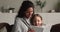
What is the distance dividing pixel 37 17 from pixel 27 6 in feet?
0.72

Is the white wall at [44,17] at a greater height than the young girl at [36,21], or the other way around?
the young girl at [36,21]

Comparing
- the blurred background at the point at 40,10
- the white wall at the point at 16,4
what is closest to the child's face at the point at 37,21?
the blurred background at the point at 40,10

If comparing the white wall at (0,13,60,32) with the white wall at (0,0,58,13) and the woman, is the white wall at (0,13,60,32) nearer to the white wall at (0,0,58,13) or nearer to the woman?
the white wall at (0,0,58,13)

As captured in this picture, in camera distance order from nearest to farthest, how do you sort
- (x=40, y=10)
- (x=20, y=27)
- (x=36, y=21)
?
(x=20, y=27)
(x=36, y=21)
(x=40, y=10)

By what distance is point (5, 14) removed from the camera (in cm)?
388

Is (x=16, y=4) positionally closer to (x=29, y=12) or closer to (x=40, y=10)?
(x=40, y=10)

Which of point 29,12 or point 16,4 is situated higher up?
point 29,12

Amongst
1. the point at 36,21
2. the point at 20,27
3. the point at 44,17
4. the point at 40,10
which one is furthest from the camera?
the point at 40,10

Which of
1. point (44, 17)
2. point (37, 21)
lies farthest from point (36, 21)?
point (44, 17)

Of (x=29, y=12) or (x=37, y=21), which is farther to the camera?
(x=37, y=21)

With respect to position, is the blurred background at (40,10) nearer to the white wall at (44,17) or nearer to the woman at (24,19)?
the white wall at (44,17)

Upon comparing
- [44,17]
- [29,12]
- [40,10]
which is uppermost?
[29,12]

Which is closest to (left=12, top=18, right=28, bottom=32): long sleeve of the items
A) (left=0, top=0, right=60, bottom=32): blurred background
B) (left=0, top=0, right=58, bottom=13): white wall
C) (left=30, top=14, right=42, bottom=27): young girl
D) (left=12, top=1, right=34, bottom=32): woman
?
(left=12, top=1, right=34, bottom=32): woman

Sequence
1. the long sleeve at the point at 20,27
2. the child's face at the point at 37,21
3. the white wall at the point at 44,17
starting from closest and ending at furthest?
the long sleeve at the point at 20,27 → the child's face at the point at 37,21 → the white wall at the point at 44,17
